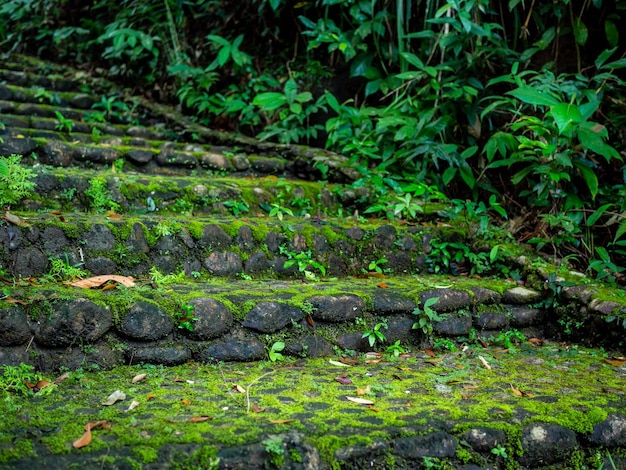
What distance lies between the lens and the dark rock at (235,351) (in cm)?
222

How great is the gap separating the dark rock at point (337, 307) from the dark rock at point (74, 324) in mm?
871

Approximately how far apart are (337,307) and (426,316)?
1.51 feet

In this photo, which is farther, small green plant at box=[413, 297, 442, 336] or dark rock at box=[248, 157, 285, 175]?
dark rock at box=[248, 157, 285, 175]

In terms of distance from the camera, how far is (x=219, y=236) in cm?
275

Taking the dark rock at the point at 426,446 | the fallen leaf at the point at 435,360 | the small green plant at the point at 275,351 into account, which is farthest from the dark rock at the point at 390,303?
the dark rock at the point at 426,446

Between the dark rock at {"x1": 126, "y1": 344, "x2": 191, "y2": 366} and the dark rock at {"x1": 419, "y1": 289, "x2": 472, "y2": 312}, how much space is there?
116 centimetres

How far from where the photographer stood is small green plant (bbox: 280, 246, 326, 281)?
9.43 ft

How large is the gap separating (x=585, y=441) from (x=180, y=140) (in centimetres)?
397

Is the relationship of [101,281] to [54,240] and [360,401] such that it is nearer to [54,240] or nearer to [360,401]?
[54,240]

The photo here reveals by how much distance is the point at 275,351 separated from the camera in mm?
2320

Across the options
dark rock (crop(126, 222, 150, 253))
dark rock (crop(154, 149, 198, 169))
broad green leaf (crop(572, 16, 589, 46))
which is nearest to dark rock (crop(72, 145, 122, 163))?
dark rock (crop(154, 149, 198, 169))

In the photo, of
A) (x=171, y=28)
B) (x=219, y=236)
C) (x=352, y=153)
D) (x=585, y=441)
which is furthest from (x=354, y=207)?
(x=171, y=28)

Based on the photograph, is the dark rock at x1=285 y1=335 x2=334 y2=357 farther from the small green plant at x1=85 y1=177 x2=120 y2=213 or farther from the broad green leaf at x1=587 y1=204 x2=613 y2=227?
the broad green leaf at x1=587 y1=204 x2=613 y2=227

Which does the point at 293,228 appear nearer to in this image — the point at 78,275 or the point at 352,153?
the point at 78,275
